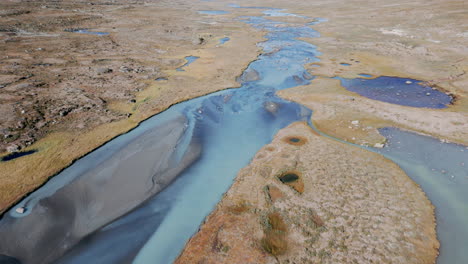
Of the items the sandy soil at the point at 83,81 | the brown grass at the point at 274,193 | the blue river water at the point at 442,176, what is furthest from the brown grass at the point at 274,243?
the sandy soil at the point at 83,81

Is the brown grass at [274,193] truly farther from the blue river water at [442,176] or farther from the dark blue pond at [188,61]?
the dark blue pond at [188,61]

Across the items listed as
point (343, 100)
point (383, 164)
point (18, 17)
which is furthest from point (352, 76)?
point (18, 17)

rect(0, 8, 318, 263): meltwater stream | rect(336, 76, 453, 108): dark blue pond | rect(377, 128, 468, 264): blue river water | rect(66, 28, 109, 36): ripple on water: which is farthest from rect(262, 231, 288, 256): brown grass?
rect(66, 28, 109, 36): ripple on water

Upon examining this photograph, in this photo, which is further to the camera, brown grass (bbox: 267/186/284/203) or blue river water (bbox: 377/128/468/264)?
brown grass (bbox: 267/186/284/203)

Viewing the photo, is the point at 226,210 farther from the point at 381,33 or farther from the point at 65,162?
the point at 381,33

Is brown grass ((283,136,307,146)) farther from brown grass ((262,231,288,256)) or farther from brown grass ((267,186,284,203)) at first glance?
brown grass ((262,231,288,256))

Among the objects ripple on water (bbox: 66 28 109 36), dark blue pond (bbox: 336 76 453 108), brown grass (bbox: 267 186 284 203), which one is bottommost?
brown grass (bbox: 267 186 284 203)

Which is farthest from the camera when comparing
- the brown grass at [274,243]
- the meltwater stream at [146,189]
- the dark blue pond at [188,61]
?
the dark blue pond at [188,61]
